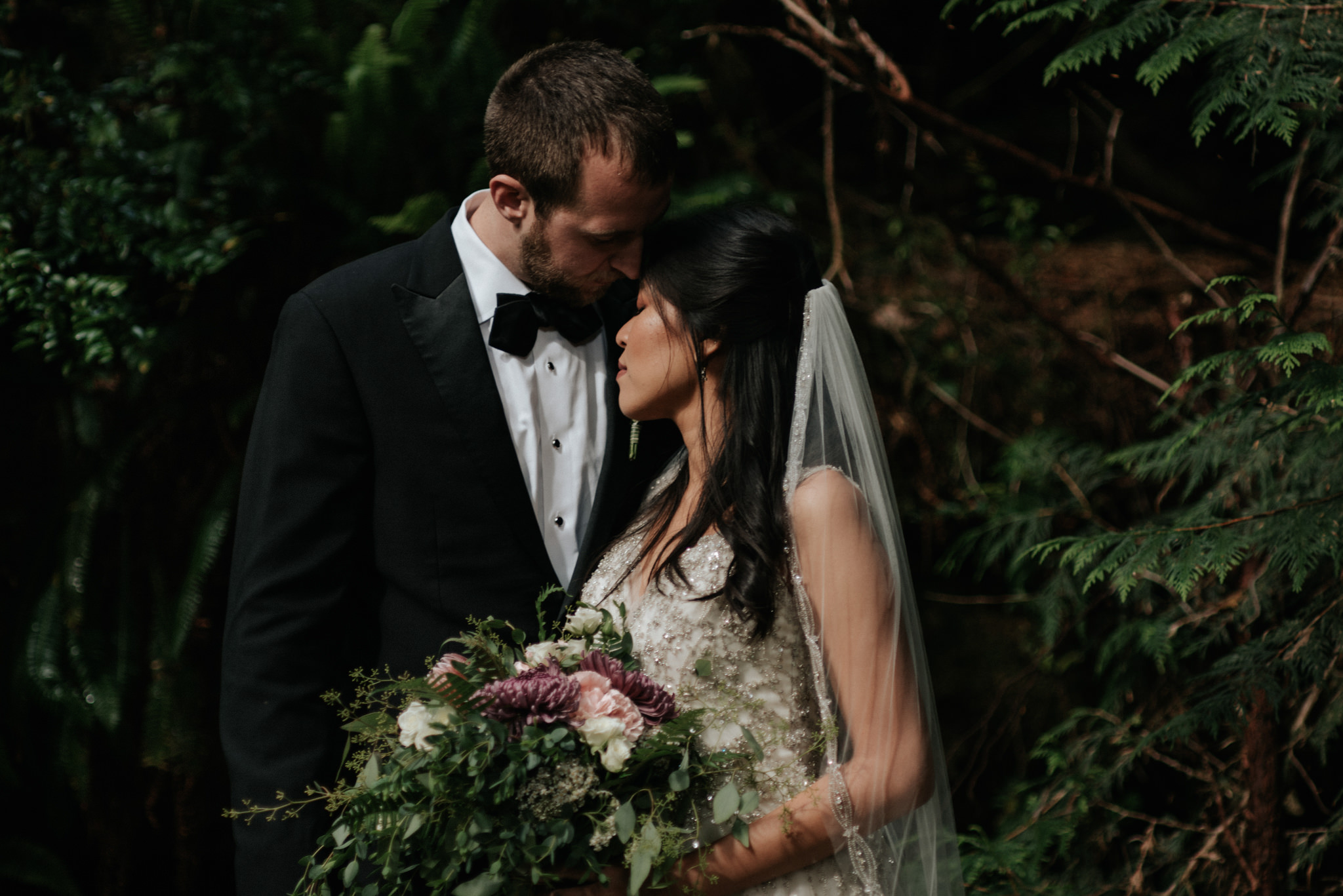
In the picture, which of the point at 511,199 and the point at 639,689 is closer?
the point at 639,689

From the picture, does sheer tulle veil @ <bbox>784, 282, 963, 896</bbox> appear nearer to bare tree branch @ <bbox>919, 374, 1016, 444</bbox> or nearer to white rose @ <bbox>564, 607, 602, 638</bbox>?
white rose @ <bbox>564, 607, 602, 638</bbox>

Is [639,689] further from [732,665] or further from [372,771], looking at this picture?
[372,771]

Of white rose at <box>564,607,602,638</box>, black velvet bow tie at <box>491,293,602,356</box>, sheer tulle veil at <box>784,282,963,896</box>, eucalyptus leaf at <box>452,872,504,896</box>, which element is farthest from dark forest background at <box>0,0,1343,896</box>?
eucalyptus leaf at <box>452,872,504,896</box>

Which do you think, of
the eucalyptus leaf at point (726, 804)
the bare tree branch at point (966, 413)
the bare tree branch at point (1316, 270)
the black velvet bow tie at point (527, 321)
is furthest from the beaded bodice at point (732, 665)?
the bare tree branch at point (966, 413)

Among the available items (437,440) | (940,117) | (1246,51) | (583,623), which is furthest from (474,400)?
(940,117)

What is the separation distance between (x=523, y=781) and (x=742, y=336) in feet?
3.31

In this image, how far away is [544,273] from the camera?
2166mm

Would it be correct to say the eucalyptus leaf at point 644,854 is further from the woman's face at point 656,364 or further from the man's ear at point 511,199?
the man's ear at point 511,199

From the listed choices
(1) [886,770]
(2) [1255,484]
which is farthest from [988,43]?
(1) [886,770]

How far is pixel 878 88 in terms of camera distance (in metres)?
3.19

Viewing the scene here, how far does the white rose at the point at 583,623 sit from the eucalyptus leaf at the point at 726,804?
0.40m

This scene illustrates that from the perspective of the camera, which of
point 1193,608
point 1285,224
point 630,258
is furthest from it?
point 1193,608

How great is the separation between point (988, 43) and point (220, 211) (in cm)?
385

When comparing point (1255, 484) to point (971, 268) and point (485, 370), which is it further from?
point (485, 370)
